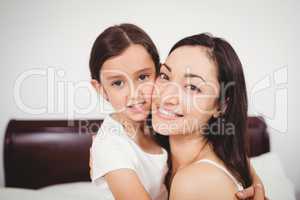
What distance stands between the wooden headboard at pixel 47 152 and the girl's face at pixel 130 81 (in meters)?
0.35

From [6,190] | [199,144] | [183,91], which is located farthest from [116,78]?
[6,190]

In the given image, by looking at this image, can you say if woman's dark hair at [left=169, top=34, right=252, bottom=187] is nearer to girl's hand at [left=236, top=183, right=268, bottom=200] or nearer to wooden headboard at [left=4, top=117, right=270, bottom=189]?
girl's hand at [left=236, top=183, right=268, bottom=200]

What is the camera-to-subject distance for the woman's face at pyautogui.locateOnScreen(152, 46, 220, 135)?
24.4 inches

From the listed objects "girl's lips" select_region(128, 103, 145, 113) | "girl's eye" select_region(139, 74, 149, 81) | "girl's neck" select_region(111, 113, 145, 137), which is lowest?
"girl's neck" select_region(111, 113, 145, 137)

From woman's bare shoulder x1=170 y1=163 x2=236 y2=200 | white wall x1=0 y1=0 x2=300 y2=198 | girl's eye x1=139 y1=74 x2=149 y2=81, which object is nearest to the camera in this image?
woman's bare shoulder x1=170 y1=163 x2=236 y2=200

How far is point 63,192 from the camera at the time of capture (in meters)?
1.01

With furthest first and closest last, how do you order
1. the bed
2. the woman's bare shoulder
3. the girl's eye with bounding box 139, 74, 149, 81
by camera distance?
1. the bed
2. the girl's eye with bounding box 139, 74, 149, 81
3. the woman's bare shoulder

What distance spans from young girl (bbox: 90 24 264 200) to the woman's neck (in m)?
0.06

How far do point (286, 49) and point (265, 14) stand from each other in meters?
0.15

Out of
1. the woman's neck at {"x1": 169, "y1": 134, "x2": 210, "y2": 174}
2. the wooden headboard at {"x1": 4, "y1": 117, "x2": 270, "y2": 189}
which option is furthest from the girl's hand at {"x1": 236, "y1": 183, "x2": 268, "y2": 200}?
the wooden headboard at {"x1": 4, "y1": 117, "x2": 270, "y2": 189}

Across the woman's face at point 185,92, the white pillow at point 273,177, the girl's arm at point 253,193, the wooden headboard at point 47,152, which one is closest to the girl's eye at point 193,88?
the woman's face at point 185,92

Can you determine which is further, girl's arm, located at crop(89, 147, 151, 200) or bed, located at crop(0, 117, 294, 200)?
bed, located at crop(0, 117, 294, 200)

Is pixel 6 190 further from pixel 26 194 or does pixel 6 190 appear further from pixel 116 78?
pixel 116 78

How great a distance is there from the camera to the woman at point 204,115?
0.60 m
